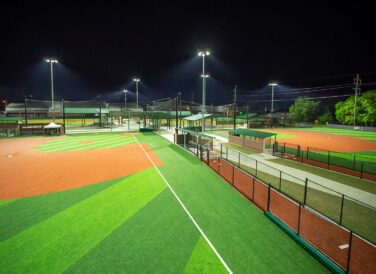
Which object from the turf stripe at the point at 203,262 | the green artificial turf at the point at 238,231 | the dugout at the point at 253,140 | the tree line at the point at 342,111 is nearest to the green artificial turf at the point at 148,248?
the turf stripe at the point at 203,262

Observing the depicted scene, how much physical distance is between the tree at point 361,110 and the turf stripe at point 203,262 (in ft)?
242

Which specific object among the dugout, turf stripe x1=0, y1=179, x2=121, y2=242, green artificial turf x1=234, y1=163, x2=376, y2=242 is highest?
the dugout

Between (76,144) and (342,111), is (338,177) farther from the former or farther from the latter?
(342,111)

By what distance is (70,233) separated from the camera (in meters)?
9.25

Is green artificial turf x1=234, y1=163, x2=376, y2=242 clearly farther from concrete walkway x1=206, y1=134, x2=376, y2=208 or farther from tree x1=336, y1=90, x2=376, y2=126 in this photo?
tree x1=336, y1=90, x2=376, y2=126

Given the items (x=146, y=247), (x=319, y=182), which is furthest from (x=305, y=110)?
(x=146, y=247)

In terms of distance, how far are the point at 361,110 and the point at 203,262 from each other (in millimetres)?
77101

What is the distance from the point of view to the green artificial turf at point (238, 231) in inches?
Result: 297

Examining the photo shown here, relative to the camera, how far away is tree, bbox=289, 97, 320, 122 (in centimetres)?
8094

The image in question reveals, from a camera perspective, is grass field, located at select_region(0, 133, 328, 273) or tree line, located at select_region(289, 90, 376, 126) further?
tree line, located at select_region(289, 90, 376, 126)

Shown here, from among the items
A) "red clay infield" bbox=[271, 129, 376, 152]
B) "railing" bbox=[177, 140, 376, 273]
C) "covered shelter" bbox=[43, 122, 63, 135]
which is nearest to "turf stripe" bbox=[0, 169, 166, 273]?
"railing" bbox=[177, 140, 376, 273]

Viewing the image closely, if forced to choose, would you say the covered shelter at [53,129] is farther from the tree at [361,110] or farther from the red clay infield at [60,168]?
the tree at [361,110]

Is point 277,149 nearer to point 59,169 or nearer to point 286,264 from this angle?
point 286,264

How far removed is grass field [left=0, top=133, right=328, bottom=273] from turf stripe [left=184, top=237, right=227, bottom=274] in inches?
1.3
